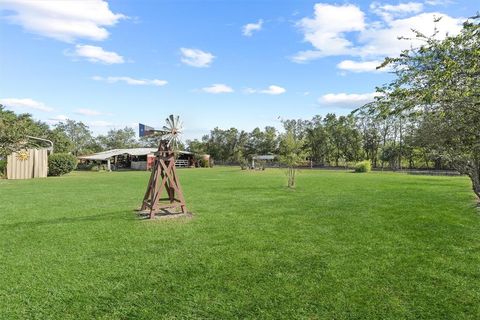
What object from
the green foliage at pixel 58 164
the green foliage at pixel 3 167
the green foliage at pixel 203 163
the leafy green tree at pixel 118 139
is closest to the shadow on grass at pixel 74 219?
the green foliage at pixel 3 167

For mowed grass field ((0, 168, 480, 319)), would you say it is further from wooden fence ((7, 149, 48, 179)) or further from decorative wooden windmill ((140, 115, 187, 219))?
wooden fence ((7, 149, 48, 179))

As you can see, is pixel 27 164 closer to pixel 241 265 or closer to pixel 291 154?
pixel 291 154

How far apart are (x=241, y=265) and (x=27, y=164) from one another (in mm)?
24139

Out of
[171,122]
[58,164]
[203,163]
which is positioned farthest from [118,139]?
[171,122]

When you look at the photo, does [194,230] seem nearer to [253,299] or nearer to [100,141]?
[253,299]

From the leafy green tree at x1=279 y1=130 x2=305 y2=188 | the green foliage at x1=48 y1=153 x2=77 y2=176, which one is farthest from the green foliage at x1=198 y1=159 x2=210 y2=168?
the leafy green tree at x1=279 y1=130 x2=305 y2=188

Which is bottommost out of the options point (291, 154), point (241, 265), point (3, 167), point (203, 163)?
point (241, 265)

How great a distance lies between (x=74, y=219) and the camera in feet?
28.7

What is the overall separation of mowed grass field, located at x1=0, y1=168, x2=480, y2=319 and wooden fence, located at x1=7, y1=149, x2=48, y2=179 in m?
16.0

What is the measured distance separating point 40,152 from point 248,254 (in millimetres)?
24203

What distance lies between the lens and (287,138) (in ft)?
62.1

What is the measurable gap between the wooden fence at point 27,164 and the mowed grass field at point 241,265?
16003mm

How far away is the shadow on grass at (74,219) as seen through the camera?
7.96m

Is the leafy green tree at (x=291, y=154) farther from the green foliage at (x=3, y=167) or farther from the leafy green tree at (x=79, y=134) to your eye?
the leafy green tree at (x=79, y=134)
